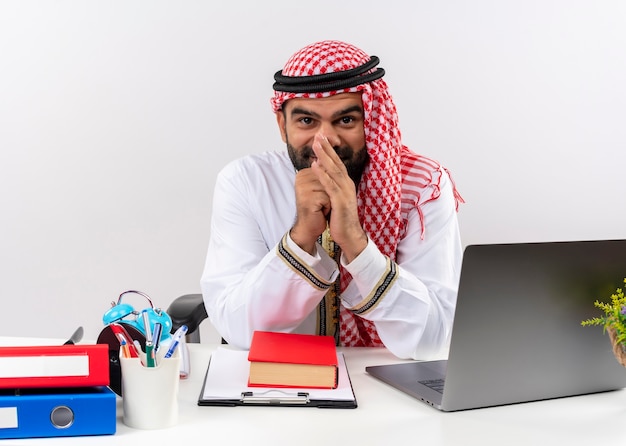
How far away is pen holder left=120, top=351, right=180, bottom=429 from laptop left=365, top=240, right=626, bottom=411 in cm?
43

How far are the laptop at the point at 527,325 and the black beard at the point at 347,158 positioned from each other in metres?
0.71

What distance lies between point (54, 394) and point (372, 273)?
2.66ft

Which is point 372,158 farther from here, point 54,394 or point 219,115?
point 219,115

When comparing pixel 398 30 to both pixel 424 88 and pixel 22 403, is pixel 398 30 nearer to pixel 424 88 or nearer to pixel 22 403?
pixel 424 88

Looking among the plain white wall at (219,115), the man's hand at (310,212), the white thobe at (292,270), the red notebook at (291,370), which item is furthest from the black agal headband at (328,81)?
the plain white wall at (219,115)

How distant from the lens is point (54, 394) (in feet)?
3.78

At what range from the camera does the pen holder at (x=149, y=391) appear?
1.19 metres

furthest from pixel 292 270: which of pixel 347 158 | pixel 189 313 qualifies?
pixel 189 313

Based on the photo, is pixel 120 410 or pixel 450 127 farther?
pixel 450 127

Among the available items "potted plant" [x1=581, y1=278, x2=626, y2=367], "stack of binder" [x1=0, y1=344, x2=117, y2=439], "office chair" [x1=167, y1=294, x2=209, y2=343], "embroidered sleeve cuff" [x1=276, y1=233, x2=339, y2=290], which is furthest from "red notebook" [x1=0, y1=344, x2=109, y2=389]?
"office chair" [x1=167, y1=294, x2=209, y2=343]

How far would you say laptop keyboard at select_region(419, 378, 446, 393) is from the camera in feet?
4.79

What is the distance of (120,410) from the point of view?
1.28 meters

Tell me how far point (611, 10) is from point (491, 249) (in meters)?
2.49

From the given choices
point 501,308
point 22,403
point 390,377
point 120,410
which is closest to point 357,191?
point 390,377
